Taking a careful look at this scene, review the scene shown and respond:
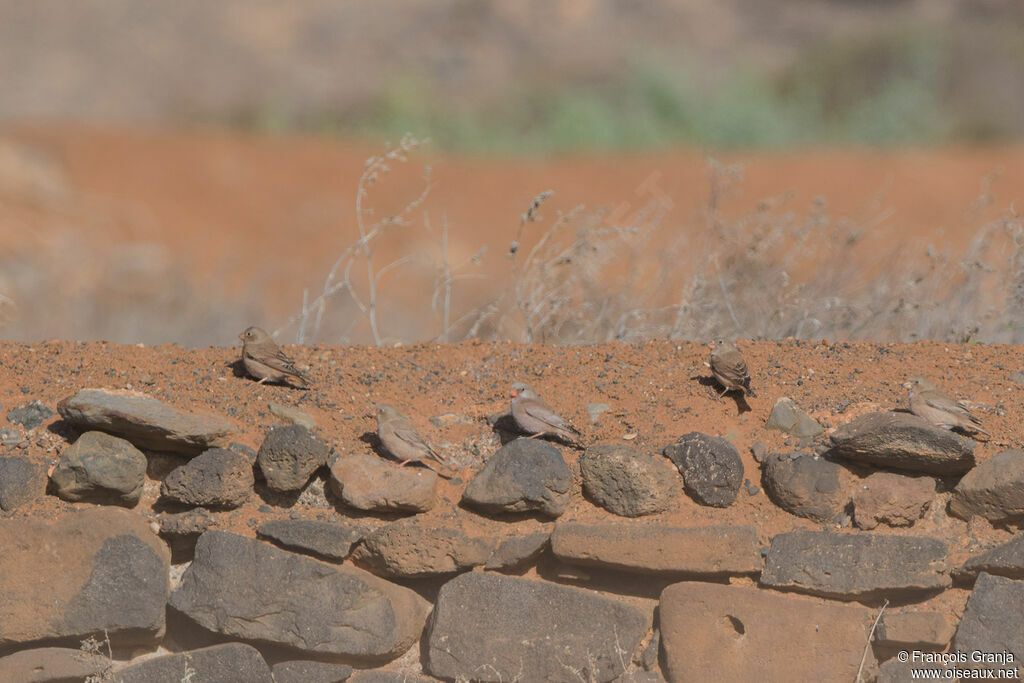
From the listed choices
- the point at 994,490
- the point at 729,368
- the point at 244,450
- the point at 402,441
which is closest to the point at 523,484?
the point at 402,441

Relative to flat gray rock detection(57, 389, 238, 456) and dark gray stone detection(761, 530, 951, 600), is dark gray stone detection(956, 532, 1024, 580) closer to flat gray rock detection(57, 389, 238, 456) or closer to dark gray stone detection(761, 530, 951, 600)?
dark gray stone detection(761, 530, 951, 600)

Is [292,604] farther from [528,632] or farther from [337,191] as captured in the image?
[337,191]

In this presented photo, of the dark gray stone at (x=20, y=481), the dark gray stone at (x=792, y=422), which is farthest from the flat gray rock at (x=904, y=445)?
the dark gray stone at (x=20, y=481)

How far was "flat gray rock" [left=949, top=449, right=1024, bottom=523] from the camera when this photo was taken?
13.8ft

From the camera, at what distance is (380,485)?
4.36 metres

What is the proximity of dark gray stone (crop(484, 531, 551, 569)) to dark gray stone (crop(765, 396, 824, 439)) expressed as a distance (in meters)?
1.12

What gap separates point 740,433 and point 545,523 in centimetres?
93

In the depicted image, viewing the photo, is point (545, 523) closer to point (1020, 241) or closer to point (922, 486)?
point (922, 486)

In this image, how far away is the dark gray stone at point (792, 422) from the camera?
4.62 meters

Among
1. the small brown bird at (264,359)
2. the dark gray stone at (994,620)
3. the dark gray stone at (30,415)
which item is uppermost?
the small brown bird at (264,359)

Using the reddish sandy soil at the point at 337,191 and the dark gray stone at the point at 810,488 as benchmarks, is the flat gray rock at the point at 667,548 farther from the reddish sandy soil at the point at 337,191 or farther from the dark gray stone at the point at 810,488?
the reddish sandy soil at the point at 337,191

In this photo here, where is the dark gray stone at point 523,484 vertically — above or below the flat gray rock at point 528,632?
above

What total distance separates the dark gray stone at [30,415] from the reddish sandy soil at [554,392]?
0.20 feet

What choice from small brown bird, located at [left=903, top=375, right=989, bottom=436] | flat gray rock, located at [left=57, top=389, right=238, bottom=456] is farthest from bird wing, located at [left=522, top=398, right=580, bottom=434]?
small brown bird, located at [left=903, top=375, right=989, bottom=436]
